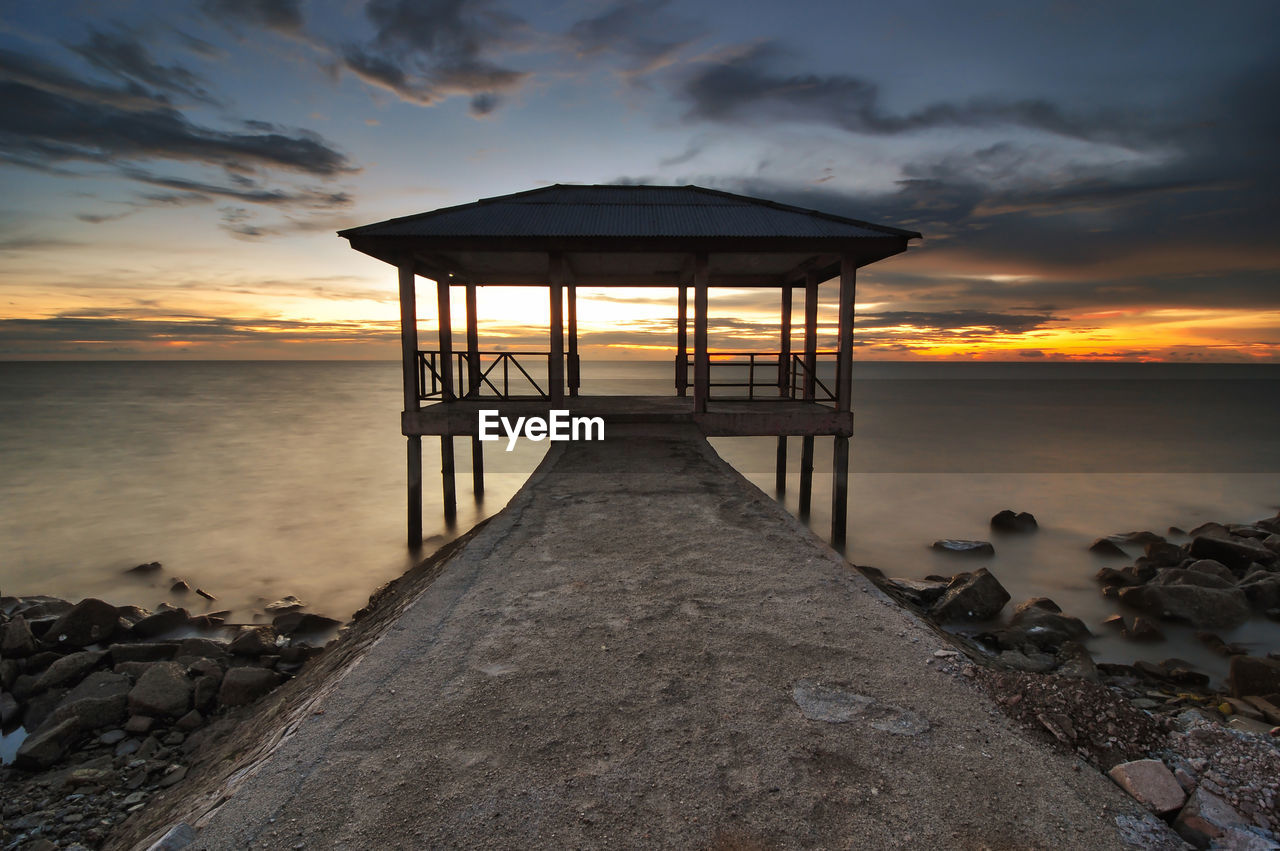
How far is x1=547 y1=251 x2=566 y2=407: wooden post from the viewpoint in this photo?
11102 mm

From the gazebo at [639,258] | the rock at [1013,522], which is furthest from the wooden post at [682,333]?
the rock at [1013,522]

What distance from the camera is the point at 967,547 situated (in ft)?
42.8

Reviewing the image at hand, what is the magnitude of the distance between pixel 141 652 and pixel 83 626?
4.83 ft

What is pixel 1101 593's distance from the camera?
10781 millimetres

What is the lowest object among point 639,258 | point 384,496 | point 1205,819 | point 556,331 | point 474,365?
point 384,496

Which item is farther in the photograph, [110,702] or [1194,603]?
[1194,603]

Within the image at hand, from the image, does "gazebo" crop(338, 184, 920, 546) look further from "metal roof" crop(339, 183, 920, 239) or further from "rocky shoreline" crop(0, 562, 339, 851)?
"rocky shoreline" crop(0, 562, 339, 851)

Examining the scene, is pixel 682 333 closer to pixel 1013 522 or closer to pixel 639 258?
pixel 639 258

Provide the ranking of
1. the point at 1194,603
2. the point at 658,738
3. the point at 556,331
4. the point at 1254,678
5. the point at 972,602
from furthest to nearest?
the point at 556,331, the point at 1194,603, the point at 972,602, the point at 1254,678, the point at 658,738

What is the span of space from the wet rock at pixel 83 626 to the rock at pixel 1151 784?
406 inches

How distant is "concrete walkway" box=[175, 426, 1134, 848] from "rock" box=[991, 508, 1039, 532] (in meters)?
12.5

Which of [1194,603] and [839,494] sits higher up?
[839,494]

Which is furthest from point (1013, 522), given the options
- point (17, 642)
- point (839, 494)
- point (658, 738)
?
point (17, 642)

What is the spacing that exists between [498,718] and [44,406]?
6299 cm
